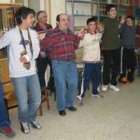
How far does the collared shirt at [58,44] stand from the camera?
347 centimetres

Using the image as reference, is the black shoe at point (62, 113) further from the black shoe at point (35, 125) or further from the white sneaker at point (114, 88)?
the white sneaker at point (114, 88)

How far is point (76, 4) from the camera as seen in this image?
17.2 ft

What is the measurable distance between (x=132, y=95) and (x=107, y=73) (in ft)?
1.93

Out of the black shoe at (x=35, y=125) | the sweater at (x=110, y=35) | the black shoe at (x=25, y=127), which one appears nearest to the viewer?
the black shoe at (x=25, y=127)

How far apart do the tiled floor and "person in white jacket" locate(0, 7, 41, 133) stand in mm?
344

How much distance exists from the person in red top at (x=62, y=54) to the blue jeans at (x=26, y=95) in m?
0.57

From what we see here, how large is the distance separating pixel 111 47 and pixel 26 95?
6.90 feet

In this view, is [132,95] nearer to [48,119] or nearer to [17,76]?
[48,119]

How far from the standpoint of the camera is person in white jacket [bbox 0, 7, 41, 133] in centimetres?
282

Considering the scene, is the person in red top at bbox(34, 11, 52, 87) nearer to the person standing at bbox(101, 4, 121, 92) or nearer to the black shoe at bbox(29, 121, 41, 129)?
the black shoe at bbox(29, 121, 41, 129)

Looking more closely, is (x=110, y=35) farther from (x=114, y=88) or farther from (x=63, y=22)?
(x=63, y=22)

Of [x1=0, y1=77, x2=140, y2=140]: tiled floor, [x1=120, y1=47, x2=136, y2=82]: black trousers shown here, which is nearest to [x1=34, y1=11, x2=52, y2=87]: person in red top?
[x1=0, y1=77, x2=140, y2=140]: tiled floor

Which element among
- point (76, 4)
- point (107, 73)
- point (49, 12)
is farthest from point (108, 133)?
point (76, 4)

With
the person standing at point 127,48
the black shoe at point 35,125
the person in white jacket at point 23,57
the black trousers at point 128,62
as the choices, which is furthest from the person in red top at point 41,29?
the black trousers at point 128,62
